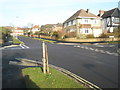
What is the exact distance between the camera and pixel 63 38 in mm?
37406

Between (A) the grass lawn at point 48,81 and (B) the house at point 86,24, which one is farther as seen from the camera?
(B) the house at point 86,24

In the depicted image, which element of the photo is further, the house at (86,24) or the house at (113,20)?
the house at (113,20)

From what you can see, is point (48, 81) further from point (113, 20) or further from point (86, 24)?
point (113, 20)

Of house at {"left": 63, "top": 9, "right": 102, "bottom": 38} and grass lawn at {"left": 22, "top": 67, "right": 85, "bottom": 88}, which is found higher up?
house at {"left": 63, "top": 9, "right": 102, "bottom": 38}

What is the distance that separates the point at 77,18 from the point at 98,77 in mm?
35380

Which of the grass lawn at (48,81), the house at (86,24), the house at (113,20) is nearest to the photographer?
the grass lawn at (48,81)

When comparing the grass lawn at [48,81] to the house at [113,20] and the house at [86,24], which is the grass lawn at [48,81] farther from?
the house at [113,20]

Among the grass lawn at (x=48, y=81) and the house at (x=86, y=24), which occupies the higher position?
the house at (x=86, y=24)

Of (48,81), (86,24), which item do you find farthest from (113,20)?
(48,81)

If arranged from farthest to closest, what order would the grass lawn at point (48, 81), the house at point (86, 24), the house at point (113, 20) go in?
the house at point (113, 20)
the house at point (86, 24)
the grass lawn at point (48, 81)

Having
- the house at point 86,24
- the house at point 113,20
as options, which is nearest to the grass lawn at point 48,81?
the house at point 86,24

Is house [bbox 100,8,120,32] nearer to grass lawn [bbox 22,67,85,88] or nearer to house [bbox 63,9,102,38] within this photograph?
house [bbox 63,9,102,38]

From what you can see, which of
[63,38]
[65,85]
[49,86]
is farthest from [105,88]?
[63,38]

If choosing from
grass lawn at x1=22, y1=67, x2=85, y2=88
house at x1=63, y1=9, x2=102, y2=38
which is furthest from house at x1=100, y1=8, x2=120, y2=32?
grass lawn at x1=22, y1=67, x2=85, y2=88
